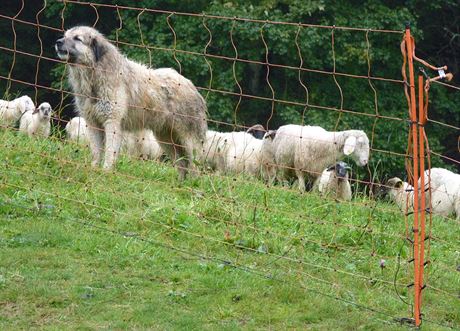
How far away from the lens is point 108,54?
1002 cm

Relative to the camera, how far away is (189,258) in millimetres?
6691

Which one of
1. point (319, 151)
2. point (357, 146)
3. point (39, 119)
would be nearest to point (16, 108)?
point (39, 119)

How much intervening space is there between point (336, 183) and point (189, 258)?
455 centimetres

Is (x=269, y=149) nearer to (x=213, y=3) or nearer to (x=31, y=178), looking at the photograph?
(x=31, y=178)

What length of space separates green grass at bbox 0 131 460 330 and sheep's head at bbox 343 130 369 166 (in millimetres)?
Answer: 2683

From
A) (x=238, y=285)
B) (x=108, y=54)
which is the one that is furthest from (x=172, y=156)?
(x=238, y=285)

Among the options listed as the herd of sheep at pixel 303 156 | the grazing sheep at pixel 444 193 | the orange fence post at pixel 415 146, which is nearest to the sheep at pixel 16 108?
the herd of sheep at pixel 303 156

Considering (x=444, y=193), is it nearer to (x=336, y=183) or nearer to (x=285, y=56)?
(x=336, y=183)

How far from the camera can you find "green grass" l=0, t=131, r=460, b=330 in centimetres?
572

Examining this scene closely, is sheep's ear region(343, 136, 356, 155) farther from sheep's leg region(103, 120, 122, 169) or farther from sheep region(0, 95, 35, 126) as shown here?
sheep region(0, 95, 35, 126)

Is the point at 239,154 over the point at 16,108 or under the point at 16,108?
under

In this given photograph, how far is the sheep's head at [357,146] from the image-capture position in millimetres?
11688

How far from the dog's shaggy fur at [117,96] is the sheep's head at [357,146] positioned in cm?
207

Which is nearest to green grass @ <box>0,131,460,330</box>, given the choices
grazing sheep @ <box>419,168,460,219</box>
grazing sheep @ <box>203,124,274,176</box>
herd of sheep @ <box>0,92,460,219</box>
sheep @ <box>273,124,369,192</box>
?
herd of sheep @ <box>0,92,460,219</box>
